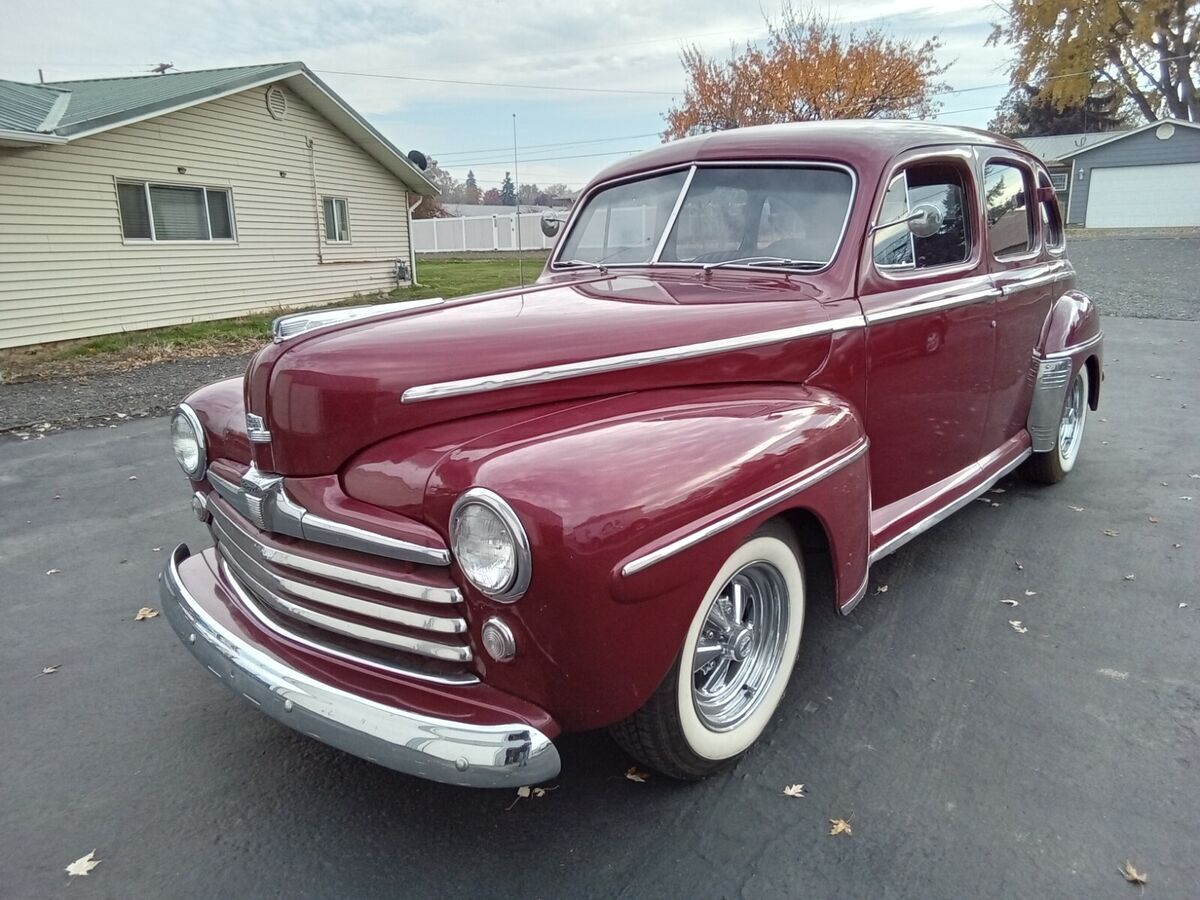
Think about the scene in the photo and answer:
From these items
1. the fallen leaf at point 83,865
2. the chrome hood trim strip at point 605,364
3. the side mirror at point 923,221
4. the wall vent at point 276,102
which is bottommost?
the fallen leaf at point 83,865

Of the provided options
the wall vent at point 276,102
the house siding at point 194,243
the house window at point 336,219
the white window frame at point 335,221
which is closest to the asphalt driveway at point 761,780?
the house siding at point 194,243

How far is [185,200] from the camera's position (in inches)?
493

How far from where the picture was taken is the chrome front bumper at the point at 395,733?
1860 millimetres

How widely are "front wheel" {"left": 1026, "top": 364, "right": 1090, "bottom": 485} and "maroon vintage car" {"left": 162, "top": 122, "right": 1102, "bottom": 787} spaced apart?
4.89 ft

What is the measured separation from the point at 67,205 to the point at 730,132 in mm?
10462

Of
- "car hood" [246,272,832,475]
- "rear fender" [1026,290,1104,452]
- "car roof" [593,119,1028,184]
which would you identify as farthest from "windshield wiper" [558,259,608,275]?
"rear fender" [1026,290,1104,452]

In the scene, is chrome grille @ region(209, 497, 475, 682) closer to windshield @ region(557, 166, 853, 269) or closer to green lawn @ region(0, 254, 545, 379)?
windshield @ region(557, 166, 853, 269)

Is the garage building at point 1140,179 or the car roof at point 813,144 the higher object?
the garage building at point 1140,179

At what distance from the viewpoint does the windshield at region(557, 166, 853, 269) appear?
3.17m

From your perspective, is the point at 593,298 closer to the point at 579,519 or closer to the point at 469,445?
the point at 469,445

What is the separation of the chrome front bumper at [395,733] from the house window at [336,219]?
47.1 feet

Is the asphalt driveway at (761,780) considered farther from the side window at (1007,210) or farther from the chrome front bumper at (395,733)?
the side window at (1007,210)

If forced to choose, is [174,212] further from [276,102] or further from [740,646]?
[740,646]

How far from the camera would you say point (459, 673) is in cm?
206
